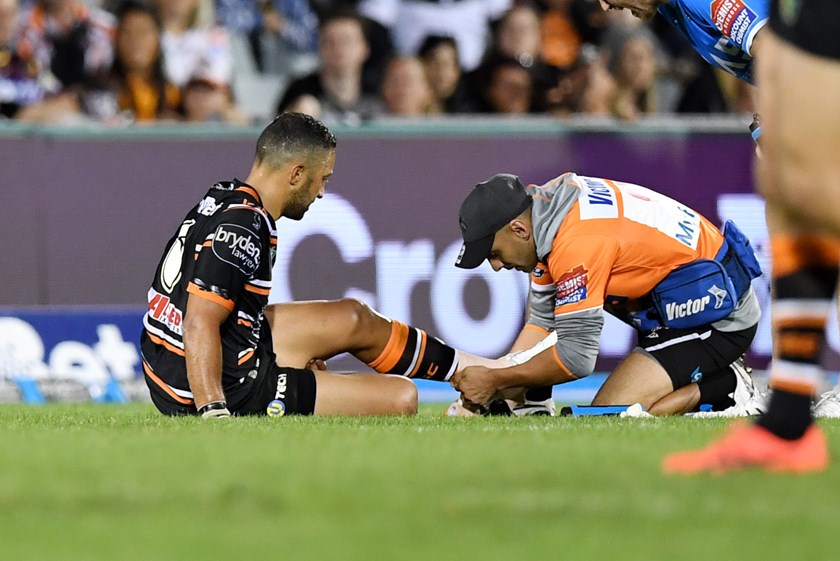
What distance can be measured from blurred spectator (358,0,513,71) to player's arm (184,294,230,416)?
246 inches

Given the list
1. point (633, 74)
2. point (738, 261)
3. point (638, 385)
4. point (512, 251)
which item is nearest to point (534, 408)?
point (638, 385)

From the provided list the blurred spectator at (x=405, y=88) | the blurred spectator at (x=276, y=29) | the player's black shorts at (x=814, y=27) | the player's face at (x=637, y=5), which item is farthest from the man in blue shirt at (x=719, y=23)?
the blurred spectator at (x=276, y=29)

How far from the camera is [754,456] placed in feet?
12.3

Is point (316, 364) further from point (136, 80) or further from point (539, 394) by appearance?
point (136, 80)

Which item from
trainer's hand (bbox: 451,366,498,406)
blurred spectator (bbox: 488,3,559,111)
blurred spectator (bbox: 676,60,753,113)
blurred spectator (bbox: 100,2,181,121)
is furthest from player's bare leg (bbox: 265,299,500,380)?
blurred spectator (bbox: 676,60,753,113)

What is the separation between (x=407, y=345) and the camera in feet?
22.6

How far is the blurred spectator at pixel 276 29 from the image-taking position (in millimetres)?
11852

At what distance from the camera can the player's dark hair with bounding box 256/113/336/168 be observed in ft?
21.2

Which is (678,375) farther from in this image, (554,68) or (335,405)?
(554,68)

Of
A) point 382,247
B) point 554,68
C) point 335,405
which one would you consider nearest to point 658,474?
point 335,405

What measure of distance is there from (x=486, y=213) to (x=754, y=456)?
2.82 metres

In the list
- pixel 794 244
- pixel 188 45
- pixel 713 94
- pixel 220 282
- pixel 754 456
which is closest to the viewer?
pixel 754 456

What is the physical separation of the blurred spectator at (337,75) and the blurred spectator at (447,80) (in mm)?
581

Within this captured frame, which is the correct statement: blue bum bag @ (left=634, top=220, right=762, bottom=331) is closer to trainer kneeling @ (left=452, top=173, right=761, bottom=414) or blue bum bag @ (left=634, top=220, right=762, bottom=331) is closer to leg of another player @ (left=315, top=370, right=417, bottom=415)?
trainer kneeling @ (left=452, top=173, right=761, bottom=414)
